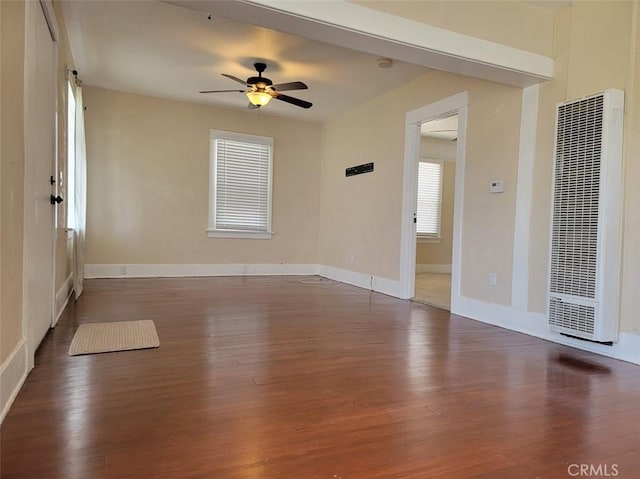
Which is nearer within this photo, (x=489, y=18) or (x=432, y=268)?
(x=489, y=18)

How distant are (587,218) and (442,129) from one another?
15.3 feet

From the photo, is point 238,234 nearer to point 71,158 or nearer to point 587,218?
point 71,158

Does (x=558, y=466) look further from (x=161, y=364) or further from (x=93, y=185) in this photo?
(x=93, y=185)

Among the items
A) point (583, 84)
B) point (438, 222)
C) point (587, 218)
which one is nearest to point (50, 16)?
point (583, 84)

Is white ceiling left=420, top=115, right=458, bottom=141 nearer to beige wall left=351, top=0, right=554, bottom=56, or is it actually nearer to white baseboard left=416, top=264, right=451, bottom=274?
white baseboard left=416, top=264, right=451, bottom=274

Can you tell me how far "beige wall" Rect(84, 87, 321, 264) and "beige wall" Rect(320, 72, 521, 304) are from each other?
2.09ft

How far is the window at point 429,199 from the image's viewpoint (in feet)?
26.7

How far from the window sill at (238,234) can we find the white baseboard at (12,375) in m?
4.43

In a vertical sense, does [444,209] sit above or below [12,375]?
above

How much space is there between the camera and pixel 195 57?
14.5 feet

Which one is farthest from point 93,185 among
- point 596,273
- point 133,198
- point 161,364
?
point 596,273

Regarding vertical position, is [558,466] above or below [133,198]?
below

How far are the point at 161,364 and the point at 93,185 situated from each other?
4307mm

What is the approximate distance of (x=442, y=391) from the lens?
6.99 feet
